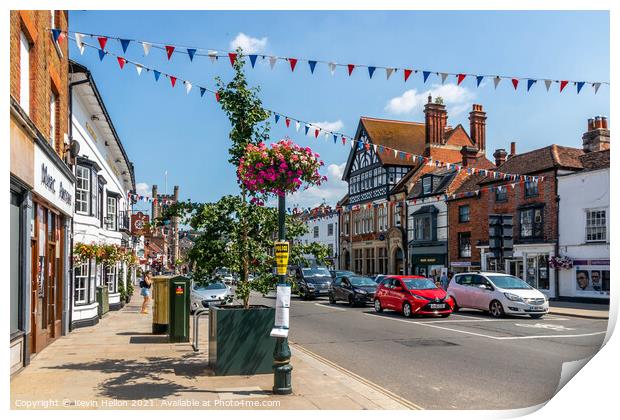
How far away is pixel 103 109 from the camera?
18859 mm

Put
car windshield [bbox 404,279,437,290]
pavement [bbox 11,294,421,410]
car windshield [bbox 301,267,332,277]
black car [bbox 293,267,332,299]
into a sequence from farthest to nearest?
car windshield [bbox 301,267,332,277]
black car [bbox 293,267,332,299]
car windshield [bbox 404,279,437,290]
pavement [bbox 11,294,421,410]

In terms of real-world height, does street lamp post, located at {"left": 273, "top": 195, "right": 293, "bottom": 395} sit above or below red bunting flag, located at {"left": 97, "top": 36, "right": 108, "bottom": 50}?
below

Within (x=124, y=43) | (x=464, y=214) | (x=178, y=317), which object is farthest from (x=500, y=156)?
(x=124, y=43)

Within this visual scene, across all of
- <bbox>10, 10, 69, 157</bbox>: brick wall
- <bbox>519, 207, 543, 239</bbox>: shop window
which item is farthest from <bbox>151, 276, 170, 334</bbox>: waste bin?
<bbox>519, 207, 543, 239</bbox>: shop window

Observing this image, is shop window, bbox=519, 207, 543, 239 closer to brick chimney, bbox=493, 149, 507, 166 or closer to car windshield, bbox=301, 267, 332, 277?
brick chimney, bbox=493, 149, 507, 166

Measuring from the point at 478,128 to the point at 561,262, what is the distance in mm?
20895

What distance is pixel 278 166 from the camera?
8.62 meters

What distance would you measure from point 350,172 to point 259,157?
47761mm

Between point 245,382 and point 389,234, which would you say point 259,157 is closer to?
point 245,382

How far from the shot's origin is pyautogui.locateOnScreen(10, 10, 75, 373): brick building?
30.8ft

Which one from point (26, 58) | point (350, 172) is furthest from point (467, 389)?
point (350, 172)

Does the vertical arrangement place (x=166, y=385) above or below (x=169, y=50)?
below

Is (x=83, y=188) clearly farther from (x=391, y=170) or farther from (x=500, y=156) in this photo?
(x=391, y=170)

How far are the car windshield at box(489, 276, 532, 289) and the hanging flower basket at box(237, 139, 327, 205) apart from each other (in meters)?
14.2
